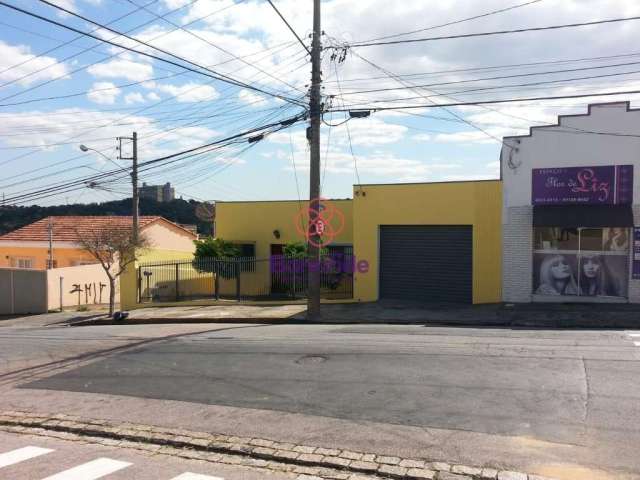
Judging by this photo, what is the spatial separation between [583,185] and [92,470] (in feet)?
52.0

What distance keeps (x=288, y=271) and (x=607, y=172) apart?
11.6 metres

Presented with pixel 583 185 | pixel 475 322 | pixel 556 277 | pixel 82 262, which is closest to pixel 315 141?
pixel 475 322

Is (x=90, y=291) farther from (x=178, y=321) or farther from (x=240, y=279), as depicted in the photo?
(x=178, y=321)

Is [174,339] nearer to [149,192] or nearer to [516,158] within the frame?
[516,158]

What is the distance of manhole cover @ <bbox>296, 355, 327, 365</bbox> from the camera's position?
10.3 metres

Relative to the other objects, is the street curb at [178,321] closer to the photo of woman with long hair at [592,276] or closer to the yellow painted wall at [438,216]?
the yellow painted wall at [438,216]

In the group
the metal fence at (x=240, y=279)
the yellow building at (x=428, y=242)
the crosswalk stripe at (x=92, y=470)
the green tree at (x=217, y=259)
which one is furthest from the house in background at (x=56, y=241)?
the crosswalk stripe at (x=92, y=470)

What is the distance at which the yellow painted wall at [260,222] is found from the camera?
89.7 ft

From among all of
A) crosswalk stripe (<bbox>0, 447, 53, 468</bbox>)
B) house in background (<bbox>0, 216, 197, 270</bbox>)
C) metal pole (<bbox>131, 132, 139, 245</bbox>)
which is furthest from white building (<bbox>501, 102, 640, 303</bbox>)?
house in background (<bbox>0, 216, 197, 270</bbox>)

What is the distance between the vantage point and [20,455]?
21.6 ft

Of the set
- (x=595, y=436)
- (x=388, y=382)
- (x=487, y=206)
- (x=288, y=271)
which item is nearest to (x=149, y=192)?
(x=288, y=271)

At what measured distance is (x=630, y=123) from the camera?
17.1m

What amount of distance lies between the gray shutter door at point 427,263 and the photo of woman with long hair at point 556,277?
219 centimetres

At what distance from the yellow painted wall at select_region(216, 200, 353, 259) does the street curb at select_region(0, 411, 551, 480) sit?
19444mm
